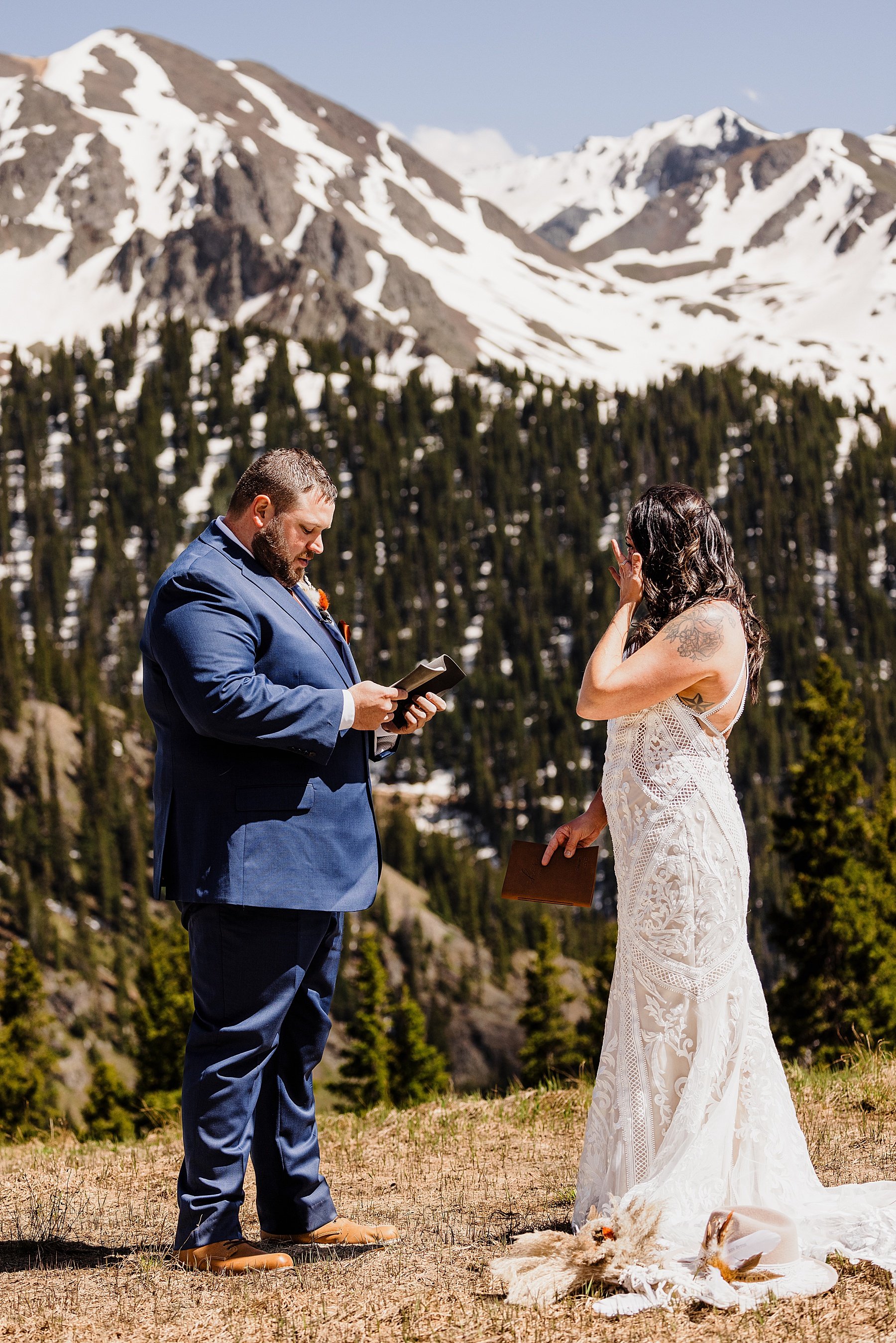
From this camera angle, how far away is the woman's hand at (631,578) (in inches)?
189

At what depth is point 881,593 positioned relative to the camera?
144250 millimetres

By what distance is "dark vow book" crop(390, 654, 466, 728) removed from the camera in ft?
16.2

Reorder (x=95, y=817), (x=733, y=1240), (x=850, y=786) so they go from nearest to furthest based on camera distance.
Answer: (x=733, y=1240), (x=850, y=786), (x=95, y=817)

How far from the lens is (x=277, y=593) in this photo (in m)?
4.96

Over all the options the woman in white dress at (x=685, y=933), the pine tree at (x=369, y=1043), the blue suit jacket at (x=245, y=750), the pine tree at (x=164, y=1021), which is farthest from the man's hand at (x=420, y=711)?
the pine tree at (x=369, y=1043)

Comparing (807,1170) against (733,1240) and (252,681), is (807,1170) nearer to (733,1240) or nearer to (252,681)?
(733,1240)

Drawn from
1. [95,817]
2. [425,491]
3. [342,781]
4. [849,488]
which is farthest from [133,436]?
[342,781]

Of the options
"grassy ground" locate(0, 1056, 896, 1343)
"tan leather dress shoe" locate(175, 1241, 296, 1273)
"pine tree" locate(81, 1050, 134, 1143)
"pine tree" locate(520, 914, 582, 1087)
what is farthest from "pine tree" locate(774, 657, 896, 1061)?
"tan leather dress shoe" locate(175, 1241, 296, 1273)

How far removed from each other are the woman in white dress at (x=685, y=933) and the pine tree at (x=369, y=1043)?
38.7 meters

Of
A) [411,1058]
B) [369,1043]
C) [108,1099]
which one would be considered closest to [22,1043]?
[108,1099]

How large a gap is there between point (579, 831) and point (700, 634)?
41.6 inches

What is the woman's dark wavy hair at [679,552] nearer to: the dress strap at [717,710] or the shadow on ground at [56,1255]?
the dress strap at [717,710]

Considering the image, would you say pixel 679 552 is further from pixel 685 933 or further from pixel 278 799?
pixel 278 799

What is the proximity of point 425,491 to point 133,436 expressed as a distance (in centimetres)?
3820
